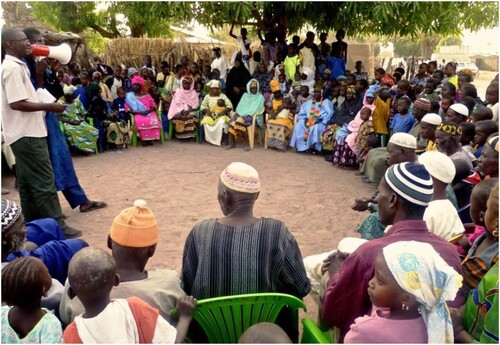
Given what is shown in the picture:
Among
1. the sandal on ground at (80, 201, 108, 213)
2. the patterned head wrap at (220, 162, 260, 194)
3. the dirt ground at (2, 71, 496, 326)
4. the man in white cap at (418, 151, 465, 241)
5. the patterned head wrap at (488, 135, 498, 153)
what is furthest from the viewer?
the sandal on ground at (80, 201, 108, 213)

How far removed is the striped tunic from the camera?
2.25 m

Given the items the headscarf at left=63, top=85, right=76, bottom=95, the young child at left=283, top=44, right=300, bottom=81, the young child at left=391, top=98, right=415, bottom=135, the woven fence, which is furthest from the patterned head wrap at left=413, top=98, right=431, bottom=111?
the woven fence

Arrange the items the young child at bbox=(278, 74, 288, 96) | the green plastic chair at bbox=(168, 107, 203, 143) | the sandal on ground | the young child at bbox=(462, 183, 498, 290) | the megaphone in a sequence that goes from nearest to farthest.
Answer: the young child at bbox=(462, 183, 498, 290) < the megaphone < the sandal on ground < the green plastic chair at bbox=(168, 107, 203, 143) < the young child at bbox=(278, 74, 288, 96)

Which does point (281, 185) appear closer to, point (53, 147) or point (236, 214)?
point (53, 147)

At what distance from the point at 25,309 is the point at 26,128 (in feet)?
8.76

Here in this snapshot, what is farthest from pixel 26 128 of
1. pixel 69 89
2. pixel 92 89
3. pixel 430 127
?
pixel 69 89

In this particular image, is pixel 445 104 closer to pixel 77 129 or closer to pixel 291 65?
pixel 291 65

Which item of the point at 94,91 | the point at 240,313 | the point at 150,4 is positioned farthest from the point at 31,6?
the point at 240,313

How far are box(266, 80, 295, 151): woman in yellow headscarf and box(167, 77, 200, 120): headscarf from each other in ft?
5.20

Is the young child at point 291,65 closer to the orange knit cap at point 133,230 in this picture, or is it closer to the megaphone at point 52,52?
the megaphone at point 52,52

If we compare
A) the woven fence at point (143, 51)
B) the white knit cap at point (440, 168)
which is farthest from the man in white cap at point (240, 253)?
the woven fence at point (143, 51)

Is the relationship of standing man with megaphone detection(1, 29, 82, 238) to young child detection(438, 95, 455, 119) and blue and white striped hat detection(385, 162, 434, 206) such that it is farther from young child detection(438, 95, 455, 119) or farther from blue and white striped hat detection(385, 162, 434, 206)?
young child detection(438, 95, 455, 119)

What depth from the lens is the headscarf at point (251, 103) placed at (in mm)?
8992

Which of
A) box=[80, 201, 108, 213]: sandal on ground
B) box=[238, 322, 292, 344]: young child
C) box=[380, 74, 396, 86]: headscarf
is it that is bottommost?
box=[80, 201, 108, 213]: sandal on ground
